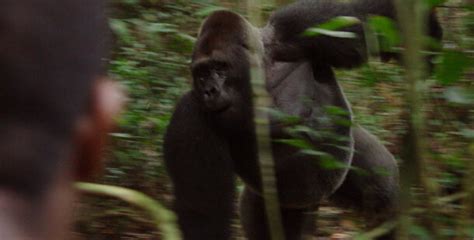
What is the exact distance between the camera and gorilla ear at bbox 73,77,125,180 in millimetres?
1041

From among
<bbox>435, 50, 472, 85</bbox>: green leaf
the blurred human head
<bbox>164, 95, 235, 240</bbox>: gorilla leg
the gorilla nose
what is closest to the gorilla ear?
the blurred human head

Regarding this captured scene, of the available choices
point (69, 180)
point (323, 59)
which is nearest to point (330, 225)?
point (323, 59)

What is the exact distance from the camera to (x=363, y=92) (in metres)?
5.45

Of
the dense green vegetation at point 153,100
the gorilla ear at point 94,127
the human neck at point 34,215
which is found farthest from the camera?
the dense green vegetation at point 153,100

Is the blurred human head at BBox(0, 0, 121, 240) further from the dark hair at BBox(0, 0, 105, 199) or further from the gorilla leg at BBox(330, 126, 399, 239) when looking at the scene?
the gorilla leg at BBox(330, 126, 399, 239)

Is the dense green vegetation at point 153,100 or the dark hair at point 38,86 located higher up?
the dark hair at point 38,86

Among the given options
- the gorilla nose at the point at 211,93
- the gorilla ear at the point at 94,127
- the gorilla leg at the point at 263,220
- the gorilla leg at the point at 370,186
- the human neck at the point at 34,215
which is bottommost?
the gorilla leg at the point at 263,220

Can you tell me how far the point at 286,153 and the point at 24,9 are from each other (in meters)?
3.63

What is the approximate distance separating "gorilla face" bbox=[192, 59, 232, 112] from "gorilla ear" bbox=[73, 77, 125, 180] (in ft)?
10.3

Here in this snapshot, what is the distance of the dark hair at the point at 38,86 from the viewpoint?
956 mm

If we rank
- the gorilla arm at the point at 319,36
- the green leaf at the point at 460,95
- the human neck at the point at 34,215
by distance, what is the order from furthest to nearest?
the gorilla arm at the point at 319,36 < the green leaf at the point at 460,95 < the human neck at the point at 34,215

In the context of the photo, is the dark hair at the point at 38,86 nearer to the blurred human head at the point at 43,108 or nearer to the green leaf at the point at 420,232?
the blurred human head at the point at 43,108

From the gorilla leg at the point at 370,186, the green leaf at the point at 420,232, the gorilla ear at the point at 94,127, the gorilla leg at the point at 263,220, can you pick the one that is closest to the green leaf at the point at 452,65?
the green leaf at the point at 420,232

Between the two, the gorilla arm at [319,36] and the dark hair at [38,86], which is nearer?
the dark hair at [38,86]
